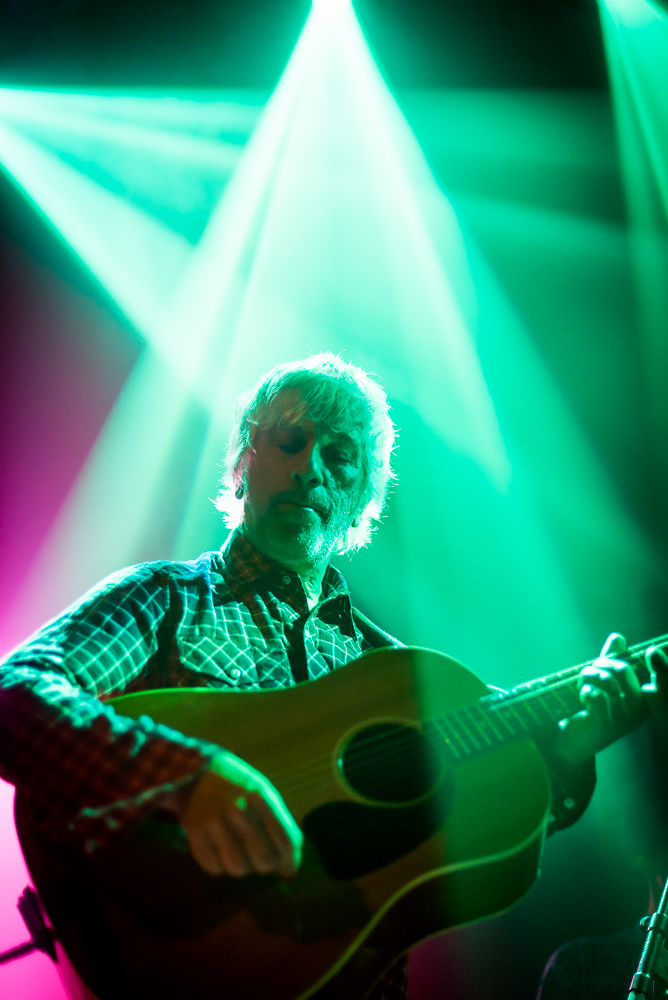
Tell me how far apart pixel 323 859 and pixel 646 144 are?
11.3 ft

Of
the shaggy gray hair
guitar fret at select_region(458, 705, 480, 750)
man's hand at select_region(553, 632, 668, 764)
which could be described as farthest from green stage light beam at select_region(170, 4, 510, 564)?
guitar fret at select_region(458, 705, 480, 750)

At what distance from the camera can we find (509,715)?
1.33 metres

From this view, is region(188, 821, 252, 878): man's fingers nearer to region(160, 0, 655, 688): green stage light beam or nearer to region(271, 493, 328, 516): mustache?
region(271, 493, 328, 516): mustache

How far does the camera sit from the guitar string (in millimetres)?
1104

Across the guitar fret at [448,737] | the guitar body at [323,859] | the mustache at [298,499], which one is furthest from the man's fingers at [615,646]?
the mustache at [298,499]

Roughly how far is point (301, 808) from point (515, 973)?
1720mm

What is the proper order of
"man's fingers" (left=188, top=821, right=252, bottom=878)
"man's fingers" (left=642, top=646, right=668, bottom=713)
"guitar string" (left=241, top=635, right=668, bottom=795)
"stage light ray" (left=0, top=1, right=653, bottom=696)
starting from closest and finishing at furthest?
1. "man's fingers" (left=188, top=821, right=252, bottom=878)
2. "guitar string" (left=241, top=635, right=668, bottom=795)
3. "man's fingers" (left=642, top=646, right=668, bottom=713)
4. "stage light ray" (left=0, top=1, right=653, bottom=696)

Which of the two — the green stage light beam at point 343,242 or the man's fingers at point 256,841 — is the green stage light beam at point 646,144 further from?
the man's fingers at point 256,841

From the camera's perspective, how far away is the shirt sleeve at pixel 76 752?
907 millimetres

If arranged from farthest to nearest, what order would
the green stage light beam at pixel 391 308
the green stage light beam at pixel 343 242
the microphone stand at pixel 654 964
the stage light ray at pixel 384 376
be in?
the green stage light beam at pixel 343 242
the green stage light beam at pixel 391 308
the stage light ray at pixel 384 376
the microphone stand at pixel 654 964

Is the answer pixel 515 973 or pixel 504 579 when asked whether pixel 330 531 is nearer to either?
pixel 504 579

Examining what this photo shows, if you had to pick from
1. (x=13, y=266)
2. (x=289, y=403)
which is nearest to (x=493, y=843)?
(x=289, y=403)

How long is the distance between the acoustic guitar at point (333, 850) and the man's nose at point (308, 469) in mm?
678

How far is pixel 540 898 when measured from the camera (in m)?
2.20
